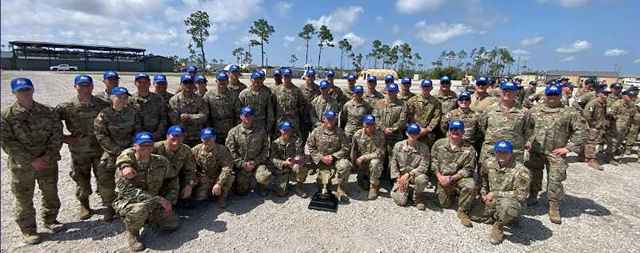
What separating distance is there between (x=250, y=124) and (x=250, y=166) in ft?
2.54

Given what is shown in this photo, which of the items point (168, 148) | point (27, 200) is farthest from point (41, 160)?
point (168, 148)

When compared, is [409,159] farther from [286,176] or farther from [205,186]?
[205,186]

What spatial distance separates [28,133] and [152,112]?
170 centimetres

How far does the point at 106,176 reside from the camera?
17.2 ft

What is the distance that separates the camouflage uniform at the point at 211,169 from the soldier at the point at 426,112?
3.74 m

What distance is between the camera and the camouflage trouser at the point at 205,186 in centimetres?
573

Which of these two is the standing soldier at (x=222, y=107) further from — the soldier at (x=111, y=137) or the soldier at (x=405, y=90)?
the soldier at (x=405, y=90)

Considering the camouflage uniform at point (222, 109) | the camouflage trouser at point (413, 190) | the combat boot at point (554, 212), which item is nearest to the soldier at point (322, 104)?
the camouflage uniform at point (222, 109)

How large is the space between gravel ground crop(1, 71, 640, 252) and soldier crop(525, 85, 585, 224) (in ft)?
1.78

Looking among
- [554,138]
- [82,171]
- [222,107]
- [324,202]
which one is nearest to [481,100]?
[554,138]

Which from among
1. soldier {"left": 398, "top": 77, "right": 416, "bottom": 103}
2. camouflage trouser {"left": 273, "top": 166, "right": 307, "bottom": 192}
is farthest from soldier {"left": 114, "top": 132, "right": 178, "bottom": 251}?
soldier {"left": 398, "top": 77, "right": 416, "bottom": 103}

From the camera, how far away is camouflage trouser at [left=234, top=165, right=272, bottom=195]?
244 inches

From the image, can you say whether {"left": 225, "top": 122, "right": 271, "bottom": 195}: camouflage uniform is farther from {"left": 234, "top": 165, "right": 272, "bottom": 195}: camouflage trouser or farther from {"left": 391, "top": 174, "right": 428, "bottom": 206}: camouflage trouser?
{"left": 391, "top": 174, "right": 428, "bottom": 206}: camouflage trouser

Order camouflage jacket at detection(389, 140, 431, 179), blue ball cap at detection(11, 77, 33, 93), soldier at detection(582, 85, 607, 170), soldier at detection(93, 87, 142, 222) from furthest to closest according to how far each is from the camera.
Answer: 1. soldier at detection(582, 85, 607, 170)
2. camouflage jacket at detection(389, 140, 431, 179)
3. soldier at detection(93, 87, 142, 222)
4. blue ball cap at detection(11, 77, 33, 93)
